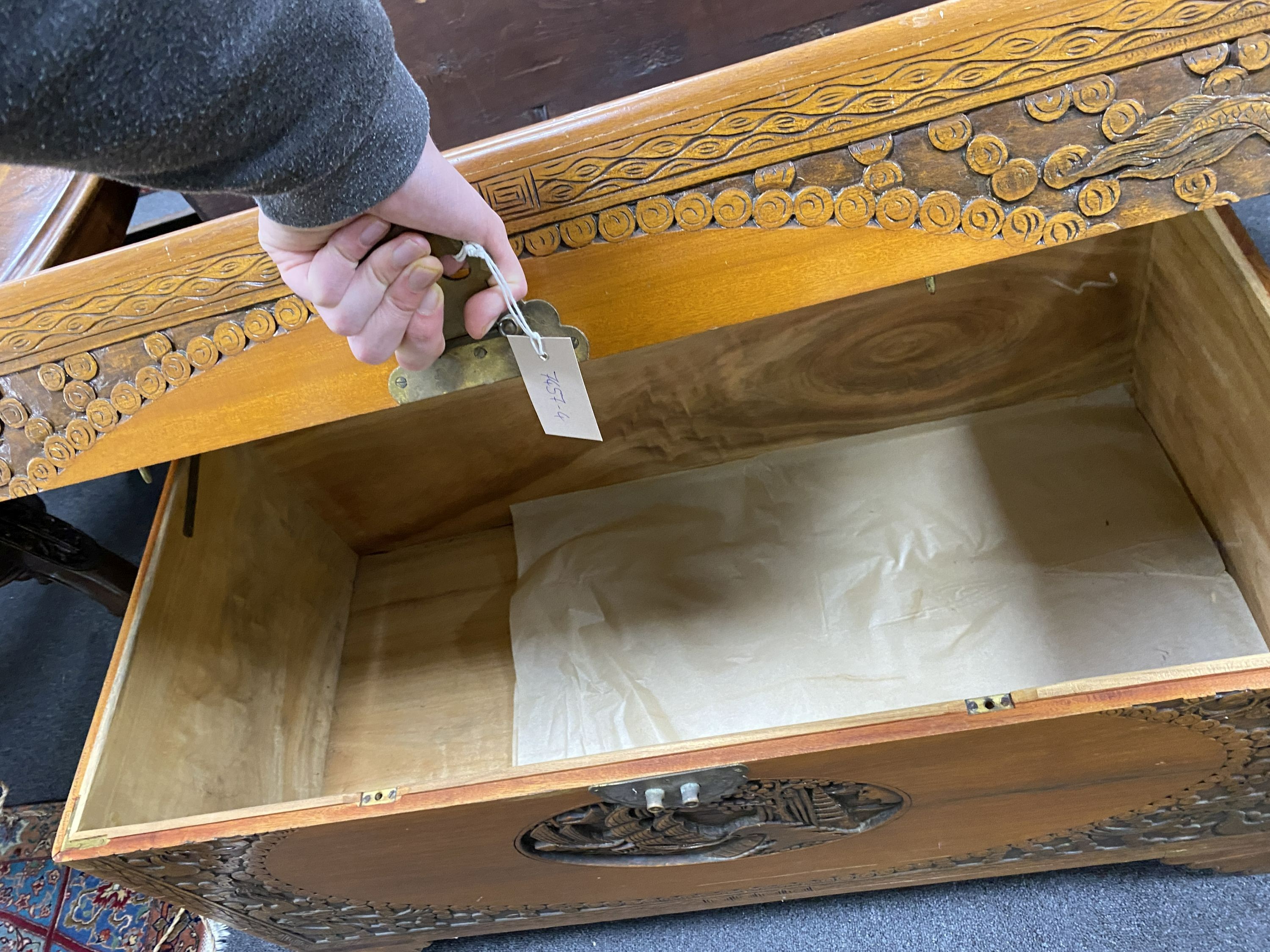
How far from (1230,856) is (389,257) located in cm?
78

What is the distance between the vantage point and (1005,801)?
1.91 ft

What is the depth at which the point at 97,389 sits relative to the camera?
581 millimetres

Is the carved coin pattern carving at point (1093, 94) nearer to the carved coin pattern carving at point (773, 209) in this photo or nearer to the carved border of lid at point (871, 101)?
the carved border of lid at point (871, 101)

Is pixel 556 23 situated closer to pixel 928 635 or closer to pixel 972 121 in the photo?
pixel 972 121

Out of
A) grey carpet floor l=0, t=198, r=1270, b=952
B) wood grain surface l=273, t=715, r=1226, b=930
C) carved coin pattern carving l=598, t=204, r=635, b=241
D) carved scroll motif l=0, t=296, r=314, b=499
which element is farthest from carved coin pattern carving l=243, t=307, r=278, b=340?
grey carpet floor l=0, t=198, r=1270, b=952

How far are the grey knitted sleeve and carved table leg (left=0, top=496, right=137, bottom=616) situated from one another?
2.40ft

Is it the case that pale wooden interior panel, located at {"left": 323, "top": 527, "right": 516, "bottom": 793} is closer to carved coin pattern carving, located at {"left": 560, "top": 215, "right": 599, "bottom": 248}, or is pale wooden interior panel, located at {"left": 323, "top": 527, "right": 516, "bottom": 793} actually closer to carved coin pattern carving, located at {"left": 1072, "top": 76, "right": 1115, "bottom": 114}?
carved coin pattern carving, located at {"left": 560, "top": 215, "right": 599, "bottom": 248}

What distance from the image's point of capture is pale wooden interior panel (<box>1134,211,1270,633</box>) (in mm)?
625

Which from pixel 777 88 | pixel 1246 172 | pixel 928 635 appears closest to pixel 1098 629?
pixel 928 635

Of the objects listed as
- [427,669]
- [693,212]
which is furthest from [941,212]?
[427,669]

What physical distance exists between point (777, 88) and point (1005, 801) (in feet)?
1.59

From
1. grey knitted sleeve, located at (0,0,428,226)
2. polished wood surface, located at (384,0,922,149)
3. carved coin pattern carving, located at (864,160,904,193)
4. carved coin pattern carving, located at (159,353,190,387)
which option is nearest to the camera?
grey knitted sleeve, located at (0,0,428,226)

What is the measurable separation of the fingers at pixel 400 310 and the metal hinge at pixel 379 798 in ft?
0.92

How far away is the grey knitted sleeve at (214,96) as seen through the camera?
24 centimetres
